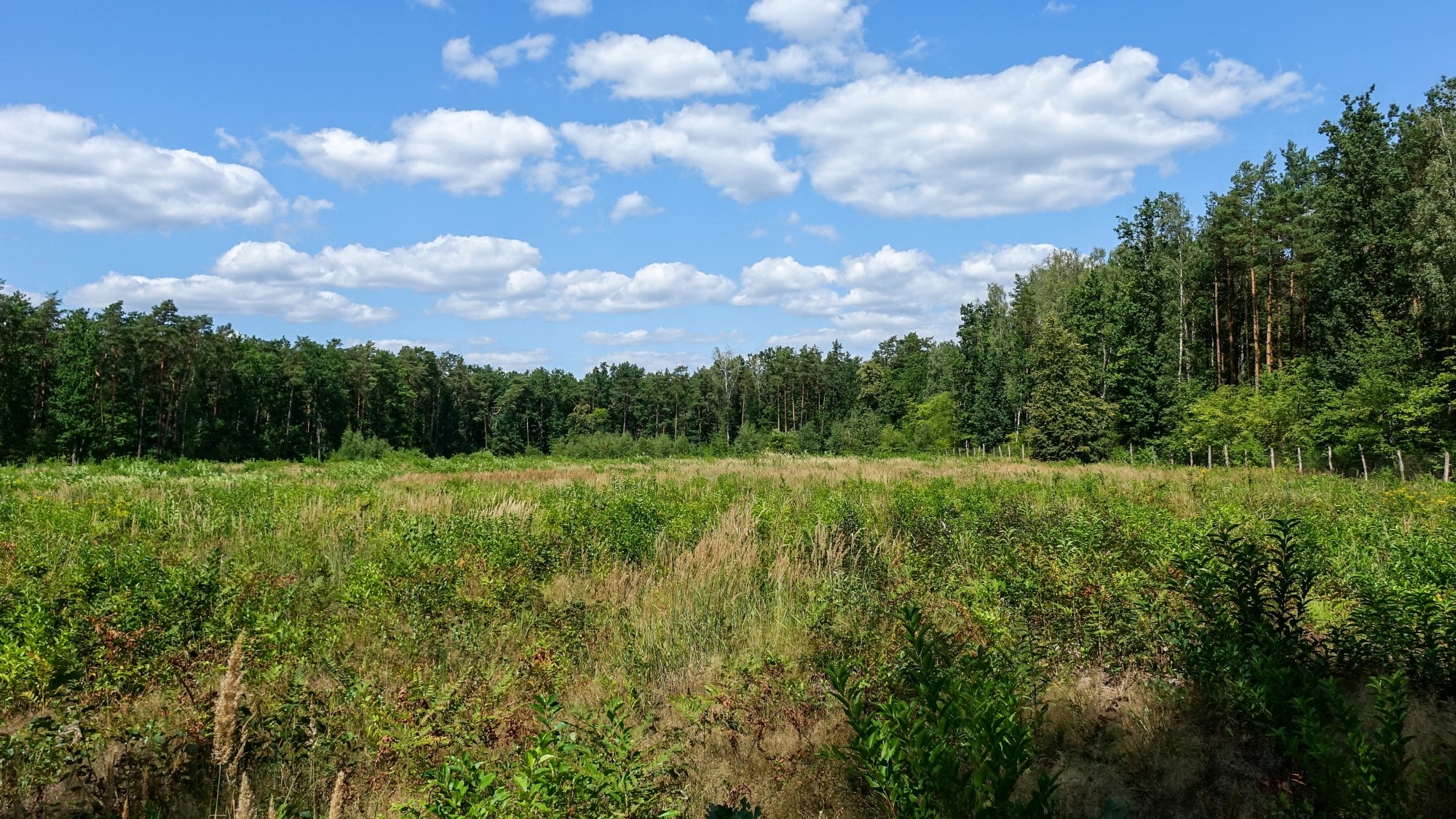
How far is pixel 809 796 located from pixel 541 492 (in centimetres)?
1001

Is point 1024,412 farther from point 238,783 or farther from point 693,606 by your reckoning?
point 238,783

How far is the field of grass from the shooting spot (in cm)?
348

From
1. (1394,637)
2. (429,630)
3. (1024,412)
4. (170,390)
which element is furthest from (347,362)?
(1394,637)

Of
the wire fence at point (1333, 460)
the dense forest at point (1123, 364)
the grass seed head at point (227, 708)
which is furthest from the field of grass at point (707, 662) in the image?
the dense forest at point (1123, 364)

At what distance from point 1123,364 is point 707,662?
4965 cm

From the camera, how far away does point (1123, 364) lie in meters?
46.7

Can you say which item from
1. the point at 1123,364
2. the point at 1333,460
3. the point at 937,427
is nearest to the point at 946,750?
the point at 1333,460

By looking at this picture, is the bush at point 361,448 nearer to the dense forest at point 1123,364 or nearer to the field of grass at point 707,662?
the dense forest at point 1123,364

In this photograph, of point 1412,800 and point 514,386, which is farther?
point 514,386

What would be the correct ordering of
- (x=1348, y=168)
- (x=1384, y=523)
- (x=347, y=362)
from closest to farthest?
(x=1384, y=523) → (x=1348, y=168) → (x=347, y=362)

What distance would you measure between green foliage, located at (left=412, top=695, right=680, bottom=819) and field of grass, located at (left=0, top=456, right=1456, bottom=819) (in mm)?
23

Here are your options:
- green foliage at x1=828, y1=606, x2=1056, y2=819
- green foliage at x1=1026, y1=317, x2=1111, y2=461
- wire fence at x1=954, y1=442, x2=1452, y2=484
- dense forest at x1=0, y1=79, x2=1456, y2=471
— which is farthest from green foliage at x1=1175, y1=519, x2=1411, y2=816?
green foliage at x1=1026, y1=317, x2=1111, y2=461

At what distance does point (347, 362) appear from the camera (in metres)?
72.0

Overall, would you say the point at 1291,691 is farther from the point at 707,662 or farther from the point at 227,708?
the point at 227,708
